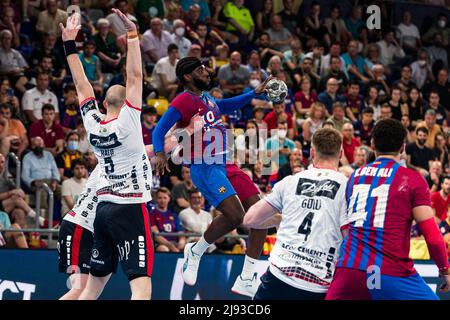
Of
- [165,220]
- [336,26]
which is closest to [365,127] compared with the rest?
[336,26]

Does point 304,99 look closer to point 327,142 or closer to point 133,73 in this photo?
point 133,73

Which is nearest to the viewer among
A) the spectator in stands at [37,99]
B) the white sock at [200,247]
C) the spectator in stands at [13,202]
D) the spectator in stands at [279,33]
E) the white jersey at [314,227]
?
the white jersey at [314,227]

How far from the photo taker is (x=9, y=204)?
1552cm

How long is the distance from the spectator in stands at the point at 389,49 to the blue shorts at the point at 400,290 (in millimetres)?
16829

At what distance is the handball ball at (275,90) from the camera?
11.2 metres

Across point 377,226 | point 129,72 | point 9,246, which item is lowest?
point 9,246

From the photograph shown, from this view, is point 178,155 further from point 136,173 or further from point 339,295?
point 339,295

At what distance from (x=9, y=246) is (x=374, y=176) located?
8394 mm

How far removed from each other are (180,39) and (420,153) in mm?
5645

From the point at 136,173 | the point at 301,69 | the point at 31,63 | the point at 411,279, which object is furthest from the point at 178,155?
the point at 301,69

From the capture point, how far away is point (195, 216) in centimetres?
1664

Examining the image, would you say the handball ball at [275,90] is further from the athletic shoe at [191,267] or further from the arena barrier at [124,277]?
the arena barrier at [124,277]

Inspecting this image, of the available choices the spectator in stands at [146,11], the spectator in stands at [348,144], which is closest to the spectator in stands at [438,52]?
the spectator in stands at [348,144]
